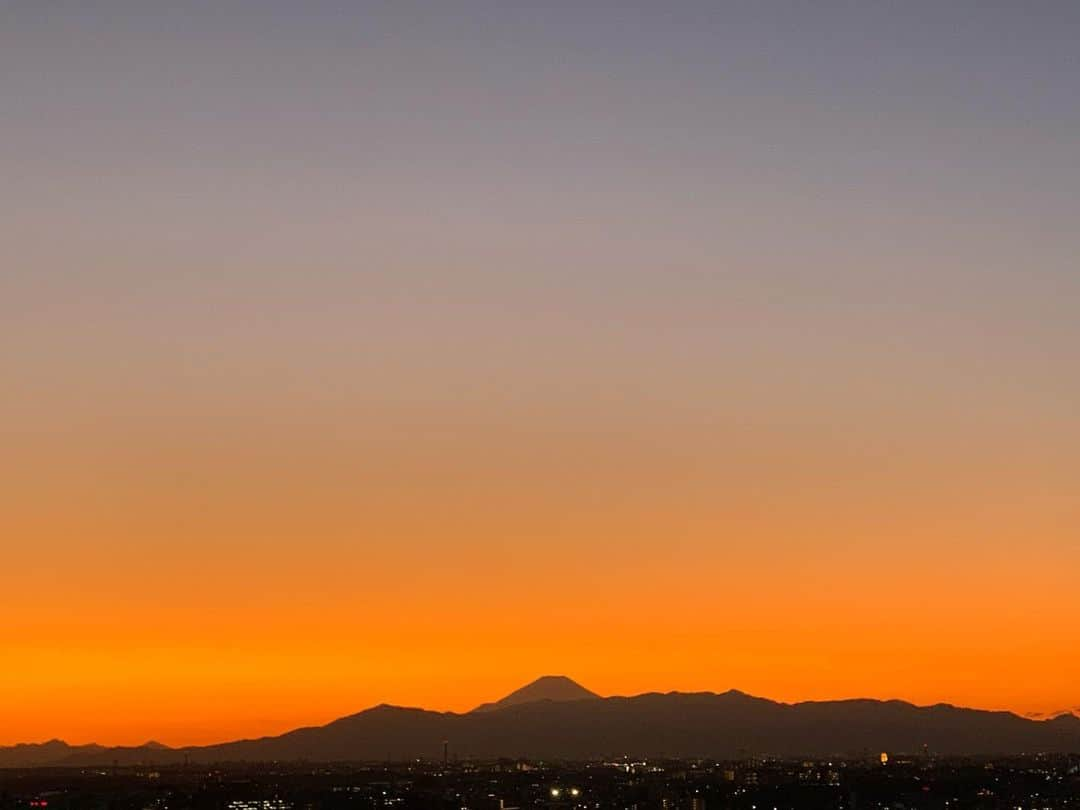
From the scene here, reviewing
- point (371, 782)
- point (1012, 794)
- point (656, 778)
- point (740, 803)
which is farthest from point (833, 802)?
point (371, 782)

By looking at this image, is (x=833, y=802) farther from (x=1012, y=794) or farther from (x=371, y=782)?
(x=371, y=782)

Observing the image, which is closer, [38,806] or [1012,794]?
[38,806]

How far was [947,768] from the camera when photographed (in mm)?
199000

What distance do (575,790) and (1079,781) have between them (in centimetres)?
5089

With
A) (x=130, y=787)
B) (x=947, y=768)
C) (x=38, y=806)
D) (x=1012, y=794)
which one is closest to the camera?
(x=38, y=806)

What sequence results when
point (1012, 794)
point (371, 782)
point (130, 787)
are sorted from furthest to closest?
point (371, 782) → point (130, 787) → point (1012, 794)

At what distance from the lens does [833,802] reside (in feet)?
445

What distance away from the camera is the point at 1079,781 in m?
161

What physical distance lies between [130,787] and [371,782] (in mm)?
29077

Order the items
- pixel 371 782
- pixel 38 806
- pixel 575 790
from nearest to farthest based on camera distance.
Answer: pixel 38 806, pixel 575 790, pixel 371 782

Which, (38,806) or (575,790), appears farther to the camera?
(575,790)

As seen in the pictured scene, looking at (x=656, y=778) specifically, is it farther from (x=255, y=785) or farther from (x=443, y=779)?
(x=255, y=785)

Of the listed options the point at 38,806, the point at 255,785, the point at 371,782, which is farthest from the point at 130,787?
the point at 38,806

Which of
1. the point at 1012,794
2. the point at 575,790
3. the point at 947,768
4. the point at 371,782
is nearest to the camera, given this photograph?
the point at 1012,794
